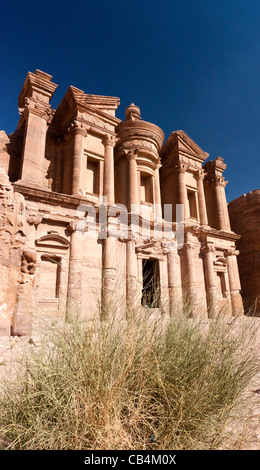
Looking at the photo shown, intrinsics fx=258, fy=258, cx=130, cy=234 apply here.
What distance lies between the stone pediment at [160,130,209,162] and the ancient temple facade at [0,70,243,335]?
0.08 metres

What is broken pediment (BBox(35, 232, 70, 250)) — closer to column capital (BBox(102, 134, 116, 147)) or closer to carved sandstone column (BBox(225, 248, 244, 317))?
column capital (BBox(102, 134, 116, 147))

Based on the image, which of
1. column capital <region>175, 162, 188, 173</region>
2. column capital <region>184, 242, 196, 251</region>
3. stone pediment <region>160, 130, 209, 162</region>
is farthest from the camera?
stone pediment <region>160, 130, 209, 162</region>

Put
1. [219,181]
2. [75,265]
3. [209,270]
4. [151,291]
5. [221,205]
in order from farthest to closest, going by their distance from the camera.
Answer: [219,181] < [221,205] < [209,270] < [75,265] < [151,291]

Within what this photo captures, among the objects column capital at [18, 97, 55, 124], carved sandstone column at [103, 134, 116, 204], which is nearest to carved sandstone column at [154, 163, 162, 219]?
carved sandstone column at [103, 134, 116, 204]

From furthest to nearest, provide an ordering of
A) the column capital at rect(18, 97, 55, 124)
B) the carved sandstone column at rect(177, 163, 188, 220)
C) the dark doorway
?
1. the carved sandstone column at rect(177, 163, 188, 220)
2. the column capital at rect(18, 97, 55, 124)
3. the dark doorway

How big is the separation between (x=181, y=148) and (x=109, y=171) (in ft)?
22.7

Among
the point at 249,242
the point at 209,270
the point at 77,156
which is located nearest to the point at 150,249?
the point at 209,270

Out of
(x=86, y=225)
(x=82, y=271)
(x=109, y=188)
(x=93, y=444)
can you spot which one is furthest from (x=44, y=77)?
(x=93, y=444)

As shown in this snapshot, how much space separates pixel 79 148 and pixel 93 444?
13.3 meters

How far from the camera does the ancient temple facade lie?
8.12 meters

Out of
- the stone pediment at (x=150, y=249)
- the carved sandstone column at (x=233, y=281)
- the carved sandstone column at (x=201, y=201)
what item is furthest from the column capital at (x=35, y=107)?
the carved sandstone column at (x=233, y=281)

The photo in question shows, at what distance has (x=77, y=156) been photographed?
44.0 ft

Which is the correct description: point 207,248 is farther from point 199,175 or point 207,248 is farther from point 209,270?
point 199,175
